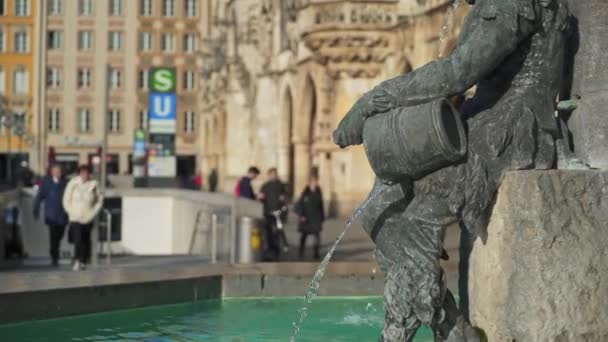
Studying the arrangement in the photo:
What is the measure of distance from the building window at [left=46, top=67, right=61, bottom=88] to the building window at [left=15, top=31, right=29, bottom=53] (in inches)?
94.7

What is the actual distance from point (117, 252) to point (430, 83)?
15.7m

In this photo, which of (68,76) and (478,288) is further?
(68,76)

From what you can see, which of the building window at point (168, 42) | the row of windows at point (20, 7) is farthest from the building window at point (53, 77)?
the building window at point (168, 42)

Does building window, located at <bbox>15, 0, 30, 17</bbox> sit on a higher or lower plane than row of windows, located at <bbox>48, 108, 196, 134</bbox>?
higher

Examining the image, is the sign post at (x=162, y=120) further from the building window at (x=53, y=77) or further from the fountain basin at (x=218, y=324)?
the building window at (x=53, y=77)

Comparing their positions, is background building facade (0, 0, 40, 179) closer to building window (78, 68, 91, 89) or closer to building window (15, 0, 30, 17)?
building window (15, 0, 30, 17)

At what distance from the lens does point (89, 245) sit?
633 inches

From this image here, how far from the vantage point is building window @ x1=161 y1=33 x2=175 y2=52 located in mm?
93250

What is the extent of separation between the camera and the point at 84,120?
306 ft

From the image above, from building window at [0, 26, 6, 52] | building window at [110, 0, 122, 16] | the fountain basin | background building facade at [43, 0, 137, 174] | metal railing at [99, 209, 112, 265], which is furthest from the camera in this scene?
building window at [110, 0, 122, 16]

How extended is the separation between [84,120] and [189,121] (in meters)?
8.28

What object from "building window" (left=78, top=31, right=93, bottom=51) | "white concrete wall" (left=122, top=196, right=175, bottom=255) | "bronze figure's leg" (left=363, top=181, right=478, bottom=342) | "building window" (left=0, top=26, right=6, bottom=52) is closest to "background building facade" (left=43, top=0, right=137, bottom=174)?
"building window" (left=78, top=31, right=93, bottom=51)

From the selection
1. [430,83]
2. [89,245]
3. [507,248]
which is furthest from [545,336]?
[89,245]

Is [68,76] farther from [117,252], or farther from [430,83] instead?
[430,83]
